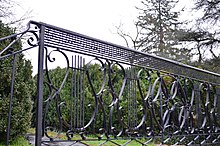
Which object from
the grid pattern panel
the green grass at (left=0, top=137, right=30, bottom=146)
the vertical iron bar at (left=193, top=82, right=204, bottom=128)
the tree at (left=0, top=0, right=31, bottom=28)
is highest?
the tree at (left=0, top=0, right=31, bottom=28)

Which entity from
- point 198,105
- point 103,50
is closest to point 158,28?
point 198,105

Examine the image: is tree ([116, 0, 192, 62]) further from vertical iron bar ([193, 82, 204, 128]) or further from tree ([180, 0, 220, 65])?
vertical iron bar ([193, 82, 204, 128])

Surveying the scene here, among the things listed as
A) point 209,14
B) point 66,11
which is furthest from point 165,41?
point 66,11

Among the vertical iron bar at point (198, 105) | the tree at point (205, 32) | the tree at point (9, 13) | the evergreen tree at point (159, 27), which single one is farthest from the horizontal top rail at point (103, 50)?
the evergreen tree at point (159, 27)

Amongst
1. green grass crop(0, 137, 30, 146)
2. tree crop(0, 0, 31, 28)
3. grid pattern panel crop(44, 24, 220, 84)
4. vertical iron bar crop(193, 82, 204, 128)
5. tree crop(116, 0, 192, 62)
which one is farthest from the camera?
tree crop(116, 0, 192, 62)

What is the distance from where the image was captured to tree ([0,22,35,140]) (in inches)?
173

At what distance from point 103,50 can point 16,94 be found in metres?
3.06

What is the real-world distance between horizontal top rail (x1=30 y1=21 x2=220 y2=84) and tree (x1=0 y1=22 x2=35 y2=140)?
8.60 feet

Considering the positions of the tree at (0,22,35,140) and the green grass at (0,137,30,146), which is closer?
the tree at (0,22,35,140)

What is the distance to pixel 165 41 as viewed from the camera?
43.0 ft

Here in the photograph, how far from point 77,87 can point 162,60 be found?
995 mm

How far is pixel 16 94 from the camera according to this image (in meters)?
4.61

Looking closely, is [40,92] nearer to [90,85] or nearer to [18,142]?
[90,85]

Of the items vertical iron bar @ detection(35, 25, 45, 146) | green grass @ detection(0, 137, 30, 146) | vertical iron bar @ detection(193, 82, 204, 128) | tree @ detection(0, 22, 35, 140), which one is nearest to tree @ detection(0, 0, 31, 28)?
tree @ detection(0, 22, 35, 140)
